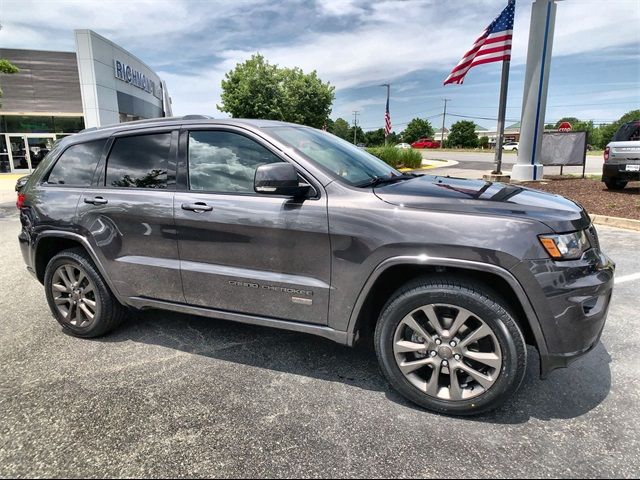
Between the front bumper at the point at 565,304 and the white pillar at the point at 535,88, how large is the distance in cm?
1189

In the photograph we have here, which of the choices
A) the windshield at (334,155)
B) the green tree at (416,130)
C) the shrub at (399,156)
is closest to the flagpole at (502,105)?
the shrub at (399,156)

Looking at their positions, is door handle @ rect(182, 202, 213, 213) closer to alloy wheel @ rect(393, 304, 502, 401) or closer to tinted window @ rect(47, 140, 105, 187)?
tinted window @ rect(47, 140, 105, 187)

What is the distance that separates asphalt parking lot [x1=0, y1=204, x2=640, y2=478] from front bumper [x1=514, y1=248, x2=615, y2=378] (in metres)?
0.47

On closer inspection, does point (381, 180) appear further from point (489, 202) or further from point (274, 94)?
point (274, 94)

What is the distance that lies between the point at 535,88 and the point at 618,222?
6.14 meters

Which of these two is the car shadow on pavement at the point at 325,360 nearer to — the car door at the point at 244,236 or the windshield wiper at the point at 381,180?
the car door at the point at 244,236

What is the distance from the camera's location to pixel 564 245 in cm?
233

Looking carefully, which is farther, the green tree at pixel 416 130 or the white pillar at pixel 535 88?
the green tree at pixel 416 130

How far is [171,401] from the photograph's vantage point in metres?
2.74

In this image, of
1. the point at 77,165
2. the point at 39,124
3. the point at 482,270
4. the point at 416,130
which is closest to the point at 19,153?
the point at 39,124

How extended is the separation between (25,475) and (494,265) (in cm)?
258

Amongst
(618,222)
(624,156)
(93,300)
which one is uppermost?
(624,156)

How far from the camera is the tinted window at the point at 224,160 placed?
2980mm

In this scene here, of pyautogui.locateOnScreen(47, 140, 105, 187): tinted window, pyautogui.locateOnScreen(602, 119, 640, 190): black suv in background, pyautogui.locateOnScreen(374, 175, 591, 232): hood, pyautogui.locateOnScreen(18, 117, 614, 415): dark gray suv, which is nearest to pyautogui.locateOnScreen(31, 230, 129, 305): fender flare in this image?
pyautogui.locateOnScreen(18, 117, 614, 415): dark gray suv
